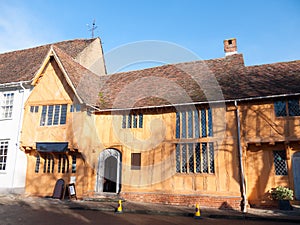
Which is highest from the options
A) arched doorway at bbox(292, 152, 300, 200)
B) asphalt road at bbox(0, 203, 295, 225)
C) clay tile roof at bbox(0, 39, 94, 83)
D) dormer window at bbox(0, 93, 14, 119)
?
clay tile roof at bbox(0, 39, 94, 83)

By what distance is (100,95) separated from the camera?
17.0 m

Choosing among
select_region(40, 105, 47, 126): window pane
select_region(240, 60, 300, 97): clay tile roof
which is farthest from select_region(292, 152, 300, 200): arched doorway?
select_region(40, 105, 47, 126): window pane

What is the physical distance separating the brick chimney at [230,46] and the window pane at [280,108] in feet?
22.6

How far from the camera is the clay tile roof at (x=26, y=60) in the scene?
17.4 metres

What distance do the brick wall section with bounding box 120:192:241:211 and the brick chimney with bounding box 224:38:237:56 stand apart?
10.7 meters

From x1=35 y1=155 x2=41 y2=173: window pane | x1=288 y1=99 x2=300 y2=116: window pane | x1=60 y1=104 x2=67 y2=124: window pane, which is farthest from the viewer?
x1=35 y1=155 x2=41 y2=173: window pane

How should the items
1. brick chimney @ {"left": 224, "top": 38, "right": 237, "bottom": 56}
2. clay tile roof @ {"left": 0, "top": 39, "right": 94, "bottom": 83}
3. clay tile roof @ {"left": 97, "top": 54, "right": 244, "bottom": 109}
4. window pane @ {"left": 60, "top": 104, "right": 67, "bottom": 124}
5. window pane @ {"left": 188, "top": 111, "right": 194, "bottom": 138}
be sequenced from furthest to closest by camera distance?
brick chimney @ {"left": 224, "top": 38, "right": 237, "bottom": 56}, clay tile roof @ {"left": 0, "top": 39, "right": 94, "bottom": 83}, window pane @ {"left": 60, "top": 104, "right": 67, "bottom": 124}, clay tile roof @ {"left": 97, "top": 54, "right": 244, "bottom": 109}, window pane @ {"left": 188, "top": 111, "right": 194, "bottom": 138}

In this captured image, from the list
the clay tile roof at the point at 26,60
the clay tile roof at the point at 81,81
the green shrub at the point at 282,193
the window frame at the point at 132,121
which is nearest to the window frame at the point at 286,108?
the green shrub at the point at 282,193

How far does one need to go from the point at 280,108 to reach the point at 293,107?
0.57m

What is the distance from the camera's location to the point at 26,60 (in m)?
20.0

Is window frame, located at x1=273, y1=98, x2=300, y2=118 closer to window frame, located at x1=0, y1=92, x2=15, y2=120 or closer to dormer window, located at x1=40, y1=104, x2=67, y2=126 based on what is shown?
dormer window, located at x1=40, y1=104, x2=67, y2=126

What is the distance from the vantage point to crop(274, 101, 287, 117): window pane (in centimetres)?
1205

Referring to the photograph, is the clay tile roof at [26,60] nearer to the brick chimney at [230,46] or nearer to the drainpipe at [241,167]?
the brick chimney at [230,46]

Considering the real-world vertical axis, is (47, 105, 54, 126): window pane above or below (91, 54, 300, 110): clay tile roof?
below
